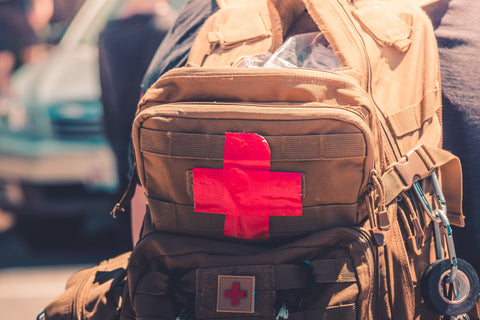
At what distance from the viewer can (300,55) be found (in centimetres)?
126

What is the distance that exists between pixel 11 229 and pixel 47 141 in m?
1.01

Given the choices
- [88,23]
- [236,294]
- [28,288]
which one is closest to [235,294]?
[236,294]

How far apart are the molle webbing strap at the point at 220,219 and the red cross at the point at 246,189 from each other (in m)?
0.01

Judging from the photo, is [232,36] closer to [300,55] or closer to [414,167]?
[300,55]

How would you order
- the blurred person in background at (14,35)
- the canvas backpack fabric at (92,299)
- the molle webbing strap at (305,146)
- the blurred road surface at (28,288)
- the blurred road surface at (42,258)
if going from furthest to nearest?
the blurred person in background at (14,35) < the blurred road surface at (42,258) < the blurred road surface at (28,288) < the canvas backpack fabric at (92,299) < the molle webbing strap at (305,146)

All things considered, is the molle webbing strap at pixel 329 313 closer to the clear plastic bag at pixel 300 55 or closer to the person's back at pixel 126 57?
the clear plastic bag at pixel 300 55

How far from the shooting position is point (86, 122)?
4.07 metres

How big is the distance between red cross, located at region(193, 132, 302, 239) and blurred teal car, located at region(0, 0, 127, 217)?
3.03 metres

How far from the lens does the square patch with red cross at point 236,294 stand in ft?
3.56

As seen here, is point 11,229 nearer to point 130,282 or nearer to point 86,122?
point 86,122

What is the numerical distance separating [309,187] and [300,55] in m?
0.34

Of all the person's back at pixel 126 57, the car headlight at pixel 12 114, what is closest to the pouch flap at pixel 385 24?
the person's back at pixel 126 57

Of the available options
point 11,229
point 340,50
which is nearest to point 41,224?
point 11,229

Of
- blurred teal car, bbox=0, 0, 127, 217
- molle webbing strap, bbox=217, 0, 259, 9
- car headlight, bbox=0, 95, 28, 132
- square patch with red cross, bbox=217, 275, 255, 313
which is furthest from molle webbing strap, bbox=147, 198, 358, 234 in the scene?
car headlight, bbox=0, 95, 28, 132
